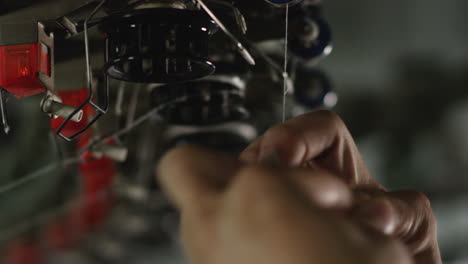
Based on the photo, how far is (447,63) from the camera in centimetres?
168

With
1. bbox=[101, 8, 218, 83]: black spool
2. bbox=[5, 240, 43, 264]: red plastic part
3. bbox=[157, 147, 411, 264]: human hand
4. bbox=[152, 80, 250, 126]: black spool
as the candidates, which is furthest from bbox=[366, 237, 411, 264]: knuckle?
bbox=[5, 240, 43, 264]: red plastic part

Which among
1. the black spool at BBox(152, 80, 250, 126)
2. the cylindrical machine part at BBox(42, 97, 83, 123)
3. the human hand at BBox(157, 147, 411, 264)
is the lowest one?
the black spool at BBox(152, 80, 250, 126)

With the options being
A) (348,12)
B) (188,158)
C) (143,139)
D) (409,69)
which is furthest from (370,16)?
(188,158)

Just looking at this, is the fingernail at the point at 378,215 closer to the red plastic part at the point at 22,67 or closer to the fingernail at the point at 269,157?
the fingernail at the point at 269,157

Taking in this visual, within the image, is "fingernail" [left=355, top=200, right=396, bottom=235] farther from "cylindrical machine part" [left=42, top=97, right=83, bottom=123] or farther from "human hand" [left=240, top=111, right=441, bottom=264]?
"cylindrical machine part" [left=42, top=97, right=83, bottom=123]

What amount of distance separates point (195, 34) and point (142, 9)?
43 mm

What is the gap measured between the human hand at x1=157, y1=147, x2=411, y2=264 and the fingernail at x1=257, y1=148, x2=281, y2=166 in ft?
0.11

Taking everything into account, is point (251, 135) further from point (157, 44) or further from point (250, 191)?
point (250, 191)

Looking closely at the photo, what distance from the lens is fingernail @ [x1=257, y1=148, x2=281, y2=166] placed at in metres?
0.26

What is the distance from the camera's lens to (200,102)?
48cm

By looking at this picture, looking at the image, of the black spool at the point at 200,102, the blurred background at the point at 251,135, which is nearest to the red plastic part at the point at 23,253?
the blurred background at the point at 251,135

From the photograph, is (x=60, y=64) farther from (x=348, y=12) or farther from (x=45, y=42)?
(x=348, y=12)

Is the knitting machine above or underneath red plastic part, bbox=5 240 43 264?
above

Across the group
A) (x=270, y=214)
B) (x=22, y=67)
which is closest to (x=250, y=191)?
(x=270, y=214)
